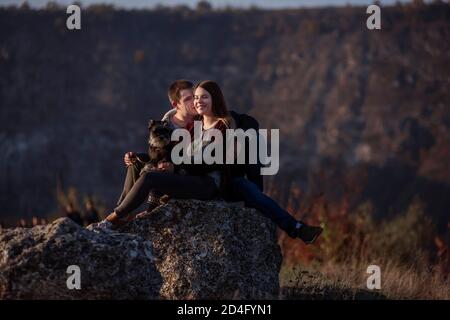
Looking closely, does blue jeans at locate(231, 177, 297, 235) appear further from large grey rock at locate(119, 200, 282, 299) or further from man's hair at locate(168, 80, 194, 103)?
man's hair at locate(168, 80, 194, 103)

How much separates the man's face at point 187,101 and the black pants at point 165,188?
0.97 metres

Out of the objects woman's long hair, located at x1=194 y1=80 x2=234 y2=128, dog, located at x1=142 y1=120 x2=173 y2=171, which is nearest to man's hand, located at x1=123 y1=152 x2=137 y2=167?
dog, located at x1=142 y1=120 x2=173 y2=171

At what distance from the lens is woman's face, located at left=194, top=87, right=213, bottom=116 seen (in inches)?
275

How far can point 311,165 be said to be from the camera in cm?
2903

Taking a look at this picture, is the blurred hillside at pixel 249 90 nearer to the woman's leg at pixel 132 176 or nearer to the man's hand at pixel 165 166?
the woman's leg at pixel 132 176

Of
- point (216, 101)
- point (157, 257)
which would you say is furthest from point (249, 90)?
point (157, 257)

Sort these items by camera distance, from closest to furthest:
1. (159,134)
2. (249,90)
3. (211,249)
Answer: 1. (211,249)
2. (159,134)
3. (249,90)

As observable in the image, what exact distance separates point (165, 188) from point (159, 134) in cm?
54

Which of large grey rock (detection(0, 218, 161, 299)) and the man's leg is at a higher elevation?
the man's leg

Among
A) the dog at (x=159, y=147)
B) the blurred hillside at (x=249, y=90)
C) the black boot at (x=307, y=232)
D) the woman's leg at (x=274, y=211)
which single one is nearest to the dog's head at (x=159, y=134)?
the dog at (x=159, y=147)

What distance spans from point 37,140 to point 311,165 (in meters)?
11.2

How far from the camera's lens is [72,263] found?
18.2 feet

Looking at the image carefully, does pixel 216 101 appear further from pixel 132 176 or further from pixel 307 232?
pixel 307 232
